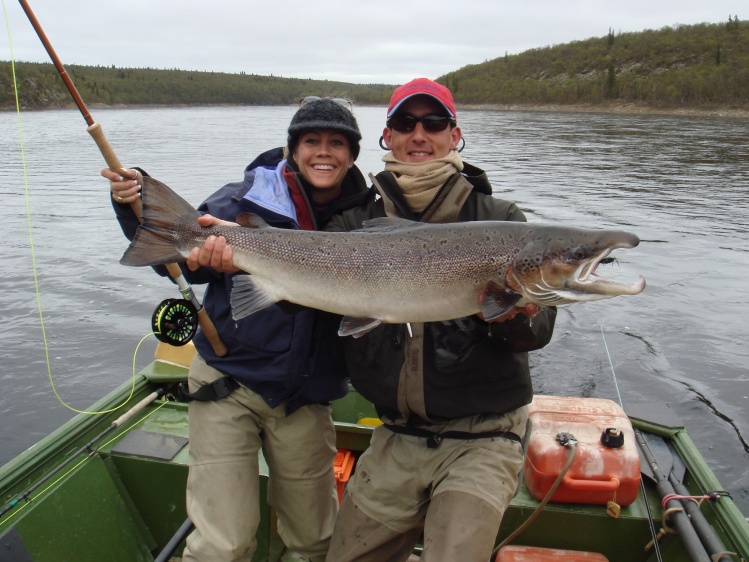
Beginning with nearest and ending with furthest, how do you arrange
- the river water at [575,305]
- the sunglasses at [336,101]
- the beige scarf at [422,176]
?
1. the beige scarf at [422,176]
2. the sunglasses at [336,101]
3. the river water at [575,305]

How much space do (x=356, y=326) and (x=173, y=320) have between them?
4.53 ft

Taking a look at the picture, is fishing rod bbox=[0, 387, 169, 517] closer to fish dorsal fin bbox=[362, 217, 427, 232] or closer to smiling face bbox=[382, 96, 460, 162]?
fish dorsal fin bbox=[362, 217, 427, 232]

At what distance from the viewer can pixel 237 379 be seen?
134 inches

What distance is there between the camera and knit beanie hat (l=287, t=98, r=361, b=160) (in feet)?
11.3

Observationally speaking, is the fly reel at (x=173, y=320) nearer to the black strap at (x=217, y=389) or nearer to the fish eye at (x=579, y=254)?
the black strap at (x=217, y=389)

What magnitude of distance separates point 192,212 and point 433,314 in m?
1.41

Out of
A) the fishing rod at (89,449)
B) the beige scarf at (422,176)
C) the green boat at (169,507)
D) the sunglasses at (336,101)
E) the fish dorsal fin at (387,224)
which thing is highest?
the sunglasses at (336,101)

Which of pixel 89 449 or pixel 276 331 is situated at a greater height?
pixel 276 331

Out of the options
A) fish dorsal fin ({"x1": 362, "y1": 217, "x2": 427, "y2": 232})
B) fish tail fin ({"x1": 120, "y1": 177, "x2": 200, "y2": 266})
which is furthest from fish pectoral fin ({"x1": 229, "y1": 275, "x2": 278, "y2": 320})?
fish dorsal fin ({"x1": 362, "y1": 217, "x2": 427, "y2": 232})

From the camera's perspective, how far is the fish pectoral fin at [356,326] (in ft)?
9.86

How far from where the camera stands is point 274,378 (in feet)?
10.7

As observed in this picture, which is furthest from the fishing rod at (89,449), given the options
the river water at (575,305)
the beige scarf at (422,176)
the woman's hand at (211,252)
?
the beige scarf at (422,176)

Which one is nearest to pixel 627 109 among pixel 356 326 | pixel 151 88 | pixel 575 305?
pixel 575 305

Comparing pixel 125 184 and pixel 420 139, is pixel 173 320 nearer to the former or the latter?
pixel 125 184
